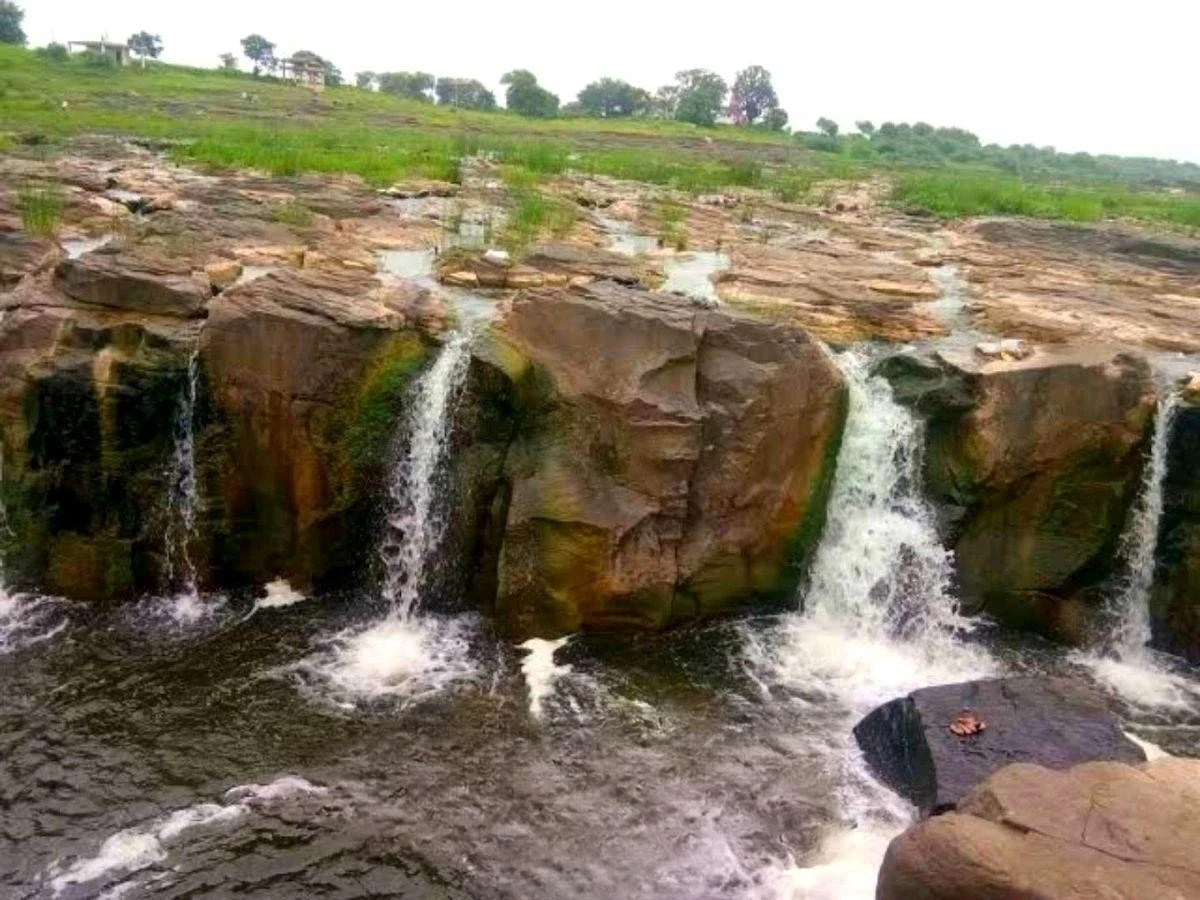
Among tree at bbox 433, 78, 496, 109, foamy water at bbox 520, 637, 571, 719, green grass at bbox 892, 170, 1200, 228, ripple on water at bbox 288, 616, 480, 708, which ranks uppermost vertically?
tree at bbox 433, 78, 496, 109

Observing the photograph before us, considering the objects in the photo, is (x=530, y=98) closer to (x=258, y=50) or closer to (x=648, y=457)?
(x=258, y=50)

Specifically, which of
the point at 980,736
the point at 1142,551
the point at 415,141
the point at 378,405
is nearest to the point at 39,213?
the point at 378,405

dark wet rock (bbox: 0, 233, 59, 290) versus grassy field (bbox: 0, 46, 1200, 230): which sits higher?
grassy field (bbox: 0, 46, 1200, 230)

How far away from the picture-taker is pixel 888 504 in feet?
41.1

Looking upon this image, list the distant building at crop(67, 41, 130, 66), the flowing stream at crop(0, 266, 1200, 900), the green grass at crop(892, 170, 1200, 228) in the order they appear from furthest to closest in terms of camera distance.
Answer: the distant building at crop(67, 41, 130, 66) < the green grass at crop(892, 170, 1200, 228) < the flowing stream at crop(0, 266, 1200, 900)

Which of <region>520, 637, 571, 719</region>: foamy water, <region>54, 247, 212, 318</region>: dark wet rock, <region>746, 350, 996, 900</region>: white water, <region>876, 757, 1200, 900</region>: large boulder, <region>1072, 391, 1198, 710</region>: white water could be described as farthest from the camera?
<region>54, 247, 212, 318</region>: dark wet rock

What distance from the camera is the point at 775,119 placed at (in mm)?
84062

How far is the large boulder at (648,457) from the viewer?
1156cm

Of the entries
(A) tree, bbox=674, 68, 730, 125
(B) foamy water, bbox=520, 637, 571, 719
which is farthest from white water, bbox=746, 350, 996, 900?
(A) tree, bbox=674, 68, 730, 125

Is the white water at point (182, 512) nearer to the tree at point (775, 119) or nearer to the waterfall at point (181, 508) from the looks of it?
the waterfall at point (181, 508)

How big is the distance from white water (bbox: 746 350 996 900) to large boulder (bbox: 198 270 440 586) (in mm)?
5138

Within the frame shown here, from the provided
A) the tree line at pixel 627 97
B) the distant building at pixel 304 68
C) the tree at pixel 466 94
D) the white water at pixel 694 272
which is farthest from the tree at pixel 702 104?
the white water at pixel 694 272

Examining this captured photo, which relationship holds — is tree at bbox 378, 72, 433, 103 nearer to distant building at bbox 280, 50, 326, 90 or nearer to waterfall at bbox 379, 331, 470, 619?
distant building at bbox 280, 50, 326, 90

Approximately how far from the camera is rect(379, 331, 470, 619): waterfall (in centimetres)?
1232
